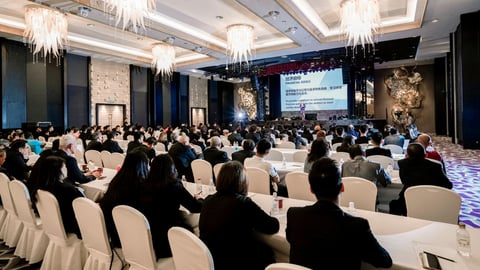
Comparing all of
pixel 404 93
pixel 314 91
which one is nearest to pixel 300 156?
pixel 314 91

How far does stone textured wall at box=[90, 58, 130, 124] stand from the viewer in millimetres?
13867

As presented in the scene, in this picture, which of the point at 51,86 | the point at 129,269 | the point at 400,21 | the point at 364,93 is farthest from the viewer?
the point at 364,93

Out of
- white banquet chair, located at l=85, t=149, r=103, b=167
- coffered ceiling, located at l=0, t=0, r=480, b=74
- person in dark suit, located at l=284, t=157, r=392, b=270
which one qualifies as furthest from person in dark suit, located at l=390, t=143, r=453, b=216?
white banquet chair, located at l=85, t=149, r=103, b=167

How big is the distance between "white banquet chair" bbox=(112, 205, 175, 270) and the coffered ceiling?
6.10m

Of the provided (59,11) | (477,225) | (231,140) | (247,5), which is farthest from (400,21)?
(59,11)

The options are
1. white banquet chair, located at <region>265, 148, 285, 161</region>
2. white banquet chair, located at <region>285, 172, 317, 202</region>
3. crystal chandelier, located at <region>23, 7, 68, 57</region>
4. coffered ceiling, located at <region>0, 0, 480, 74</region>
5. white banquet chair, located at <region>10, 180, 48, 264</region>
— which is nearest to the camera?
white banquet chair, located at <region>10, 180, 48, 264</region>

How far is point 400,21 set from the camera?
30.3 ft

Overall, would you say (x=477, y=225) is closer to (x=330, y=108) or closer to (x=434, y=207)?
(x=434, y=207)

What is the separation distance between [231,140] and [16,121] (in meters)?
8.41

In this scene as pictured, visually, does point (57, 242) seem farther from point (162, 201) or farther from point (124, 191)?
point (162, 201)

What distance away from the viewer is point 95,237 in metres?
2.40

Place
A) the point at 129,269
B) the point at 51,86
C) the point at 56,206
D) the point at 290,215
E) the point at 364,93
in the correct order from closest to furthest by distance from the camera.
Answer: the point at 290,215
the point at 129,269
the point at 56,206
the point at 51,86
the point at 364,93

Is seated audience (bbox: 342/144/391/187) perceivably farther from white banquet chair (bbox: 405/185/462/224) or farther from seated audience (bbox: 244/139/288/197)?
seated audience (bbox: 244/139/288/197)

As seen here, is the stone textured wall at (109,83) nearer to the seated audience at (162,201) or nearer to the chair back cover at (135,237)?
the seated audience at (162,201)
